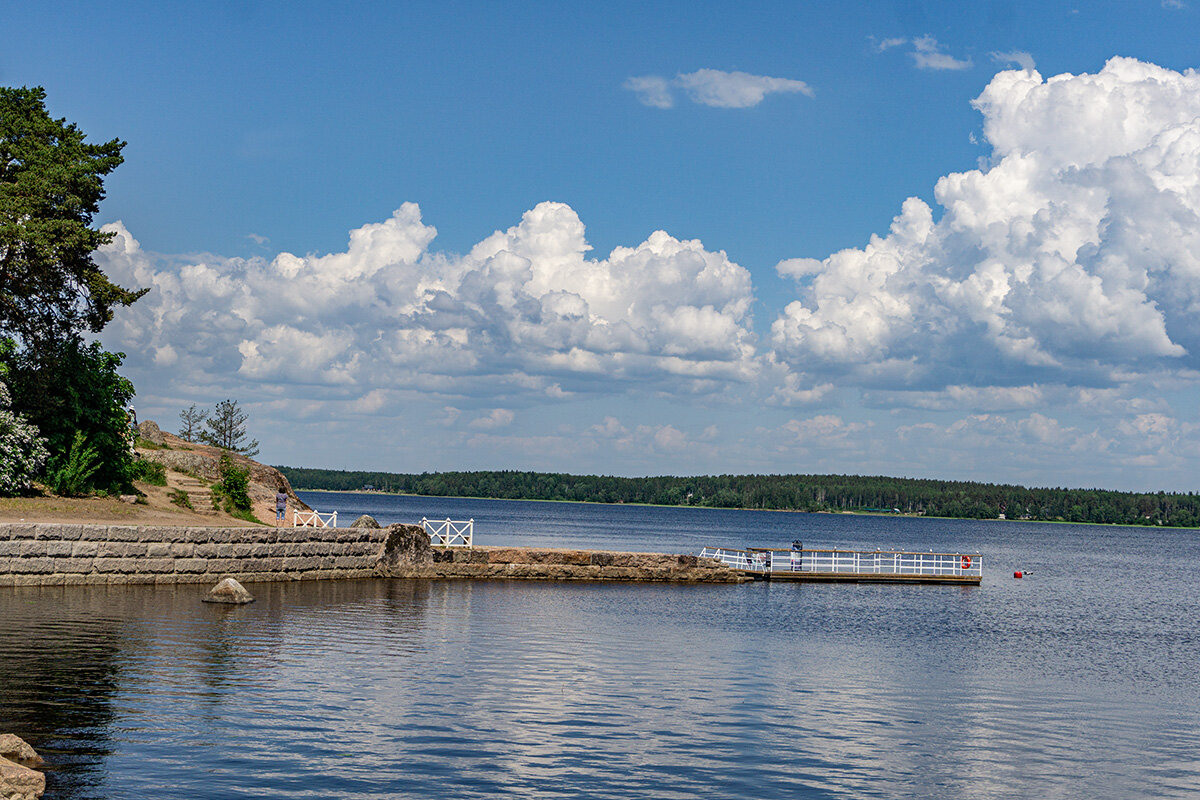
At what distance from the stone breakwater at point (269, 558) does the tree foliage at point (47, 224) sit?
1027 cm

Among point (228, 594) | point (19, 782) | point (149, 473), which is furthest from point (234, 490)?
point (19, 782)

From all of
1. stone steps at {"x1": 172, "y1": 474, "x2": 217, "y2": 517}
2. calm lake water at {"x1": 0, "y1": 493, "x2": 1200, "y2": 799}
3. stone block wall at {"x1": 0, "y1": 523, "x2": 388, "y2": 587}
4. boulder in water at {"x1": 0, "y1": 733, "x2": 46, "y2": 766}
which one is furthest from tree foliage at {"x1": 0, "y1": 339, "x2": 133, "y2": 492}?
boulder in water at {"x1": 0, "y1": 733, "x2": 46, "y2": 766}

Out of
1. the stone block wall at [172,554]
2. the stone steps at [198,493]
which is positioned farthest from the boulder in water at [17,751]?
the stone steps at [198,493]

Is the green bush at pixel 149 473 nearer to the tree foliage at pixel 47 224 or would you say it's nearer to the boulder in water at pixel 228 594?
the tree foliage at pixel 47 224

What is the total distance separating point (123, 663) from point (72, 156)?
78.9 feet

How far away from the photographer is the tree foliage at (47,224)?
31859 millimetres

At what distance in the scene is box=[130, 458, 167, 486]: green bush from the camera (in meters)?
39.3

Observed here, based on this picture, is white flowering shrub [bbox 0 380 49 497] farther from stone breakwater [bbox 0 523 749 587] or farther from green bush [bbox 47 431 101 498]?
stone breakwater [bbox 0 523 749 587]

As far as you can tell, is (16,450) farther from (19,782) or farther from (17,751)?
(19,782)

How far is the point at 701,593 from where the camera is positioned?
134 ft

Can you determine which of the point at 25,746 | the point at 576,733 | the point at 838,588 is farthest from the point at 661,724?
the point at 838,588

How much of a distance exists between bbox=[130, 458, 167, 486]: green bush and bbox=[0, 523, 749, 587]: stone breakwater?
33.4ft

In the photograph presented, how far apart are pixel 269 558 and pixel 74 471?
27.1 feet

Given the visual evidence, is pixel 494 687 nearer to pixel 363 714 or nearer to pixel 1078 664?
pixel 363 714
